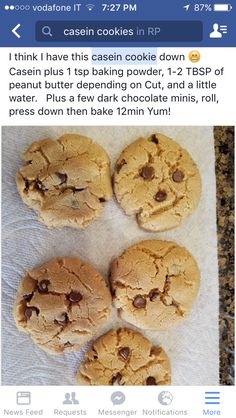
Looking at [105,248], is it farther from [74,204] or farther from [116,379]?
[116,379]

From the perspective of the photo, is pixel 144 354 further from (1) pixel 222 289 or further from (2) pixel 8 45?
(2) pixel 8 45

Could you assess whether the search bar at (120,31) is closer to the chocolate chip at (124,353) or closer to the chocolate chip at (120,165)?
the chocolate chip at (120,165)

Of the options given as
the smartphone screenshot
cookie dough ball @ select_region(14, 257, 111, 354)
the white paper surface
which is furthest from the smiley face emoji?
cookie dough ball @ select_region(14, 257, 111, 354)

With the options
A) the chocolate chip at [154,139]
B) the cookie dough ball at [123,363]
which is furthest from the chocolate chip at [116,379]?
the chocolate chip at [154,139]
